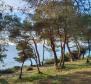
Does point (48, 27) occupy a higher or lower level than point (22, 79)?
higher

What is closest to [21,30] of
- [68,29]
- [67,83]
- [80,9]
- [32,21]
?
[32,21]

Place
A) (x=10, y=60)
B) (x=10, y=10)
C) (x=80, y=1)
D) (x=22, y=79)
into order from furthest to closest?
(x=10, y=60) < (x=22, y=79) < (x=10, y=10) < (x=80, y=1)

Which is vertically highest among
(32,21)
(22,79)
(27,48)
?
(32,21)

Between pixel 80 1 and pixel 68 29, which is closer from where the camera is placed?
pixel 80 1

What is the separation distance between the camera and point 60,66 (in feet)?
106

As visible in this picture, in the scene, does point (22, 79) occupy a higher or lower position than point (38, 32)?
lower

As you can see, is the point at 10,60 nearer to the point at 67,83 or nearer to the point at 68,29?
the point at 68,29

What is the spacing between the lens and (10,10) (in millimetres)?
20953

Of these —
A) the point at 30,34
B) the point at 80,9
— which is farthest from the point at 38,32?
the point at 80,9

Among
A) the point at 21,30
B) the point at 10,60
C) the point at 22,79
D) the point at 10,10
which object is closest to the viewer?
the point at 10,10

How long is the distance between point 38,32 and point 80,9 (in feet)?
55.4

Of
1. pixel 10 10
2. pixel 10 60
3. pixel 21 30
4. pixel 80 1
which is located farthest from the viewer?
pixel 10 60

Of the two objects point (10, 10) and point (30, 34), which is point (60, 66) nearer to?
point (30, 34)

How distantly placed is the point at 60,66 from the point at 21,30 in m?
4.88
